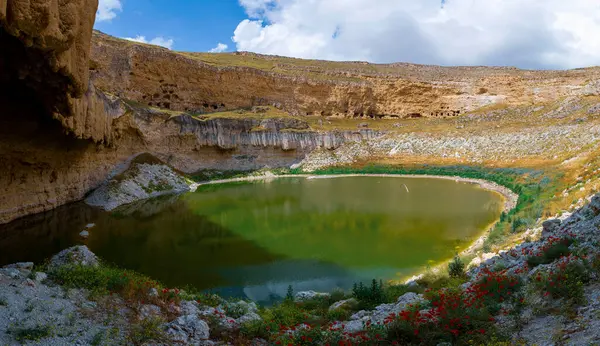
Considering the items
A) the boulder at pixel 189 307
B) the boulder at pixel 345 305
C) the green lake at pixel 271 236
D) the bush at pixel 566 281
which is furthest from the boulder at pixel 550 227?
the boulder at pixel 189 307

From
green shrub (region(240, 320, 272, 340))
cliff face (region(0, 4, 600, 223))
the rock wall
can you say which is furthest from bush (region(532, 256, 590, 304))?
cliff face (region(0, 4, 600, 223))

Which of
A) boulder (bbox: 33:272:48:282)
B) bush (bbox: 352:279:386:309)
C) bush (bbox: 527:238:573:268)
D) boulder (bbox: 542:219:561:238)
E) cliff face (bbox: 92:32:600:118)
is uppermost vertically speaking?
cliff face (bbox: 92:32:600:118)

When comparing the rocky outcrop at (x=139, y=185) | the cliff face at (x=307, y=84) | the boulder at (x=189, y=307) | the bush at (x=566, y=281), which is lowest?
the boulder at (x=189, y=307)

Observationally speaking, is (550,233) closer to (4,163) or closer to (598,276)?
(598,276)

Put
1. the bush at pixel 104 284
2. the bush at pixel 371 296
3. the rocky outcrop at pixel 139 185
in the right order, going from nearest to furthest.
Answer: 1. the bush at pixel 104 284
2. the bush at pixel 371 296
3. the rocky outcrop at pixel 139 185

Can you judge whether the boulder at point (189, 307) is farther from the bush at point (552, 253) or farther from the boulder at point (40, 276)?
the bush at point (552, 253)

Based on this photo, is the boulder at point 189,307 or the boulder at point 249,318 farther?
the boulder at point 189,307

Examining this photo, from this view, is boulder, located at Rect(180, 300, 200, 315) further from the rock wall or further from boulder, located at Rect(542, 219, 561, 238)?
boulder, located at Rect(542, 219, 561, 238)
